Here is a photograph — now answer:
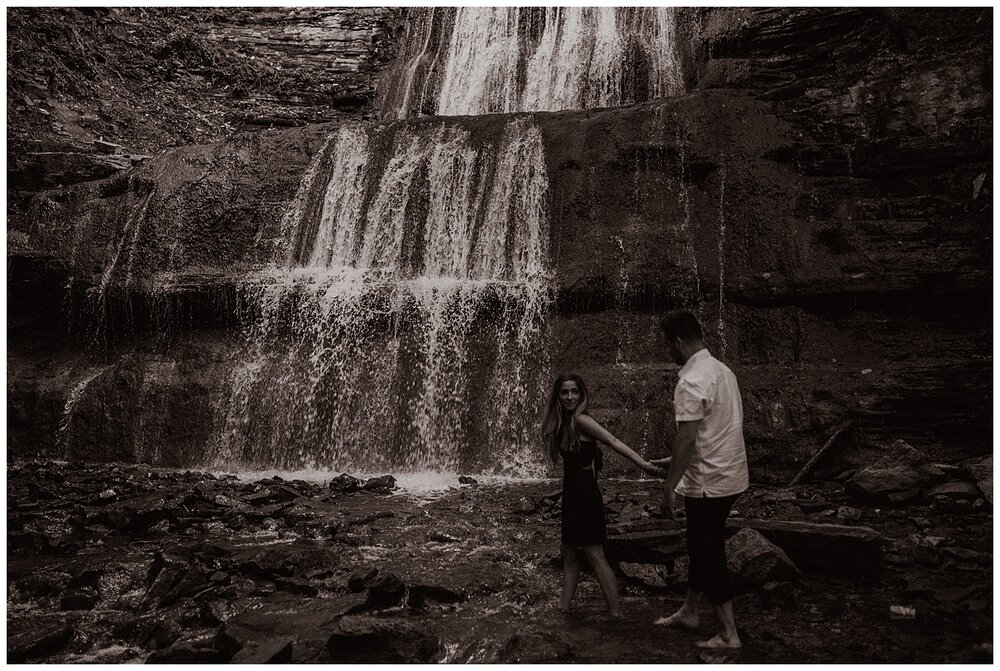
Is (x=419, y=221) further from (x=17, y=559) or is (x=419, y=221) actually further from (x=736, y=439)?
→ (x=736, y=439)

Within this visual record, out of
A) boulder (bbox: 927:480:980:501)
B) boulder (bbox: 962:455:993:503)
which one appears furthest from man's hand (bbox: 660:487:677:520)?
boulder (bbox: 962:455:993:503)

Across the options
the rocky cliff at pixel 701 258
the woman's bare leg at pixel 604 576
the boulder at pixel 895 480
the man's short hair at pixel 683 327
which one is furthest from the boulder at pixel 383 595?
the rocky cliff at pixel 701 258

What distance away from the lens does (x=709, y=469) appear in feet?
14.0

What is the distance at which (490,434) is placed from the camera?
1127 centimetres

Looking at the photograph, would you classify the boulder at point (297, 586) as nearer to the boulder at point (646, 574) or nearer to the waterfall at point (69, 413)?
the boulder at point (646, 574)

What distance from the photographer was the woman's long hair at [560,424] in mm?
4723

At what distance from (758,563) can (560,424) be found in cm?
193

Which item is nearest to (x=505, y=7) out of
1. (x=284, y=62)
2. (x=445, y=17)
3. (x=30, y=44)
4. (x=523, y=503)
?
(x=445, y=17)

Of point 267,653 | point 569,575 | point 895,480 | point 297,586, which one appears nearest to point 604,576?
→ point 569,575

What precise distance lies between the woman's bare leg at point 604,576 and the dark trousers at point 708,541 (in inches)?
23.8

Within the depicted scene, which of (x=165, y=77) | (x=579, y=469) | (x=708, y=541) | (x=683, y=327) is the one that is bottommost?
(x=708, y=541)

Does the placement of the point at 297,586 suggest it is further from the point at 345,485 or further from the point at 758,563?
the point at 345,485

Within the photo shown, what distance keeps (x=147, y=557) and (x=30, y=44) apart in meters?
19.8

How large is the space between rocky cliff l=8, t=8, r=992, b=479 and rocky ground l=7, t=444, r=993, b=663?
235 centimetres
